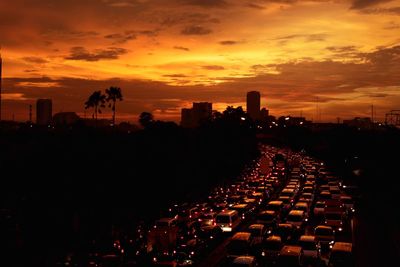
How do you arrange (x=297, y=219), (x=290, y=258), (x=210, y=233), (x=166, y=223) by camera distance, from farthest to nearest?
1. (x=297, y=219)
2. (x=166, y=223)
3. (x=210, y=233)
4. (x=290, y=258)

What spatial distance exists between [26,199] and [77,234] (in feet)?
9.58

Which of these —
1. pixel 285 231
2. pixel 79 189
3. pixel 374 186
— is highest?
pixel 79 189

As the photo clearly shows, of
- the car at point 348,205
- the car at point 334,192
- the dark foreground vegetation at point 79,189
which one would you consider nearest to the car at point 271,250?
the dark foreground vegetation at point 79,189

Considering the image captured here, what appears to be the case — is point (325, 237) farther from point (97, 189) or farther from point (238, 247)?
point (97, 189)

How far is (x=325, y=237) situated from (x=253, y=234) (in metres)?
3.12

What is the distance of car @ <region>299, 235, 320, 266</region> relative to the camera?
1883 cm

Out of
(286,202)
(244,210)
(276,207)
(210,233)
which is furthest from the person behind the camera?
(286,202)

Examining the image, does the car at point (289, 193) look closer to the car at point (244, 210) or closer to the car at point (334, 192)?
the car at point (334, 192)

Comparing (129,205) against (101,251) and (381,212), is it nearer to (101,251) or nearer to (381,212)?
(101,251)

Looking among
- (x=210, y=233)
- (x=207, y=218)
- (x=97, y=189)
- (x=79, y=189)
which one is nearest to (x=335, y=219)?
(x=207, y=218)

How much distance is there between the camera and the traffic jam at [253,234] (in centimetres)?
1867

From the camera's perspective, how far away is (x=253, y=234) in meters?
22.6

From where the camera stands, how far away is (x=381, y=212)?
1236 inches

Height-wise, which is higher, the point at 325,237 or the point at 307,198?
the point at 325,237
